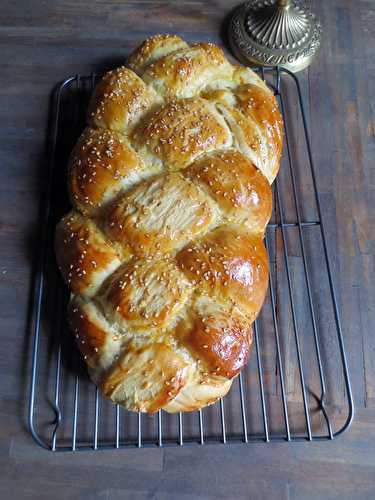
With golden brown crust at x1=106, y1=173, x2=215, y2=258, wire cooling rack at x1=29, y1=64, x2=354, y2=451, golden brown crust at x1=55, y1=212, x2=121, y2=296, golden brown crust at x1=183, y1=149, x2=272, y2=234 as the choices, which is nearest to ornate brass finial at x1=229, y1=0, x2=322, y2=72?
wire cooling rack at x1=29, y1=64, x2=354, y2=451

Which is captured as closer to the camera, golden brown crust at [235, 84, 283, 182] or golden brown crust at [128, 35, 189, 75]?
golden brown crust at [235, 84, 283, 182]

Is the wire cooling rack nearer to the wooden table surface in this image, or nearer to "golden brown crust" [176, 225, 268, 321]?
the wooden table surface

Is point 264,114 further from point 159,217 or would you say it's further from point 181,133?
point 159,217

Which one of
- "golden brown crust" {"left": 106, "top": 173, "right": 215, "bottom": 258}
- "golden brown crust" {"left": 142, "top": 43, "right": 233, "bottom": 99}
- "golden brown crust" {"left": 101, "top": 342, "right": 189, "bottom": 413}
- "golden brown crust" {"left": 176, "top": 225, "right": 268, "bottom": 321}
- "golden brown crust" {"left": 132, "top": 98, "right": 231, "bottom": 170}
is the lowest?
"golden brown crust" {"left": 101, "top": 342, "right": 189, "bottom": 413}

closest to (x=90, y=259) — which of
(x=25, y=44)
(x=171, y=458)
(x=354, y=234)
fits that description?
(x=171, y=458)

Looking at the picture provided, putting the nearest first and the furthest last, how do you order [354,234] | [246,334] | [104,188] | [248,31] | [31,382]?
1. [246,334]
2. [104,188]
3. [31,382]
4. [354,234]
5. [248,31]

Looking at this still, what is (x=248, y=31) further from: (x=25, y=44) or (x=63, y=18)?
(x=25, y=44)

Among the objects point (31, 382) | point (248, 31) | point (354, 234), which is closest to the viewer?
point (31, 382)
